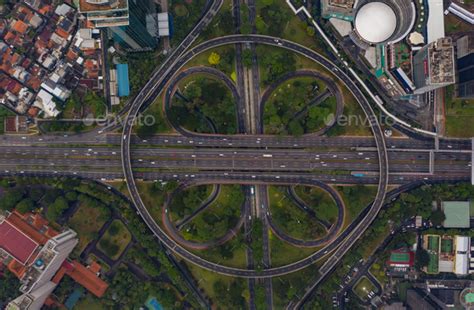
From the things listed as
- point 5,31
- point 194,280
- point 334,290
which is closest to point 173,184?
point 194,280

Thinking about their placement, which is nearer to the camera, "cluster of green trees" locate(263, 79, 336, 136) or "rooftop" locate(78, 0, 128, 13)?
"rooftop" locate(78, 0, 128, 13)

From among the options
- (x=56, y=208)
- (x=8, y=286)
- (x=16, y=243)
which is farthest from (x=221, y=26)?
(x=8, y=286)

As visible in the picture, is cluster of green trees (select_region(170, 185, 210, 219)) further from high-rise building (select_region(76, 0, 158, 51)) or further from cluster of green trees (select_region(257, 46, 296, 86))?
high-rise building (select_region(76, 0, 158, 51))

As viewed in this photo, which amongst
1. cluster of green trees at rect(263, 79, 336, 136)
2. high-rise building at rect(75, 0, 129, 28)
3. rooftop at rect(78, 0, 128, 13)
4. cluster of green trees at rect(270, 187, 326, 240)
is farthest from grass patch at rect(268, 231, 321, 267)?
rooftop at rect(78, 0, 128, 13)

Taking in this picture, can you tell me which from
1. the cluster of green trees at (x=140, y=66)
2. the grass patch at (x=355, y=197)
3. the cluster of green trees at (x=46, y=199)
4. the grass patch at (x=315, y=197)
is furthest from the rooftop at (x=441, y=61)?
the cluster of green trees at (x=46, y=199)

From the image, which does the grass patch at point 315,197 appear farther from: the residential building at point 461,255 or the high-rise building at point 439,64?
the high-rise building at point 439,64

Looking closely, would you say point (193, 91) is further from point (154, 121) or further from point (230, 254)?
point (230, 254)
